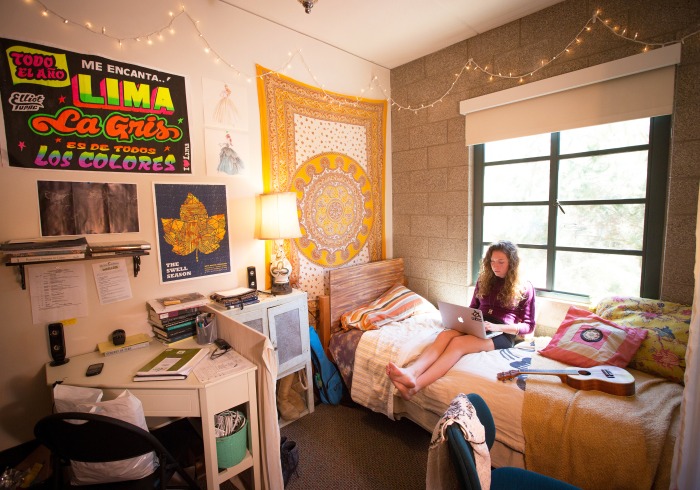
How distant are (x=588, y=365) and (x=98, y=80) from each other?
10.3 feet

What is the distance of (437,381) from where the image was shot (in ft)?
6.77

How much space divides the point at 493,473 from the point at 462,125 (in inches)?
101

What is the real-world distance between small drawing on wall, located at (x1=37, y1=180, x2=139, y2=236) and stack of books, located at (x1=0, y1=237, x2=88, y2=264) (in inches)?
4.6

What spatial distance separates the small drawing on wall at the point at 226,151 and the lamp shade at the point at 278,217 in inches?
11.9

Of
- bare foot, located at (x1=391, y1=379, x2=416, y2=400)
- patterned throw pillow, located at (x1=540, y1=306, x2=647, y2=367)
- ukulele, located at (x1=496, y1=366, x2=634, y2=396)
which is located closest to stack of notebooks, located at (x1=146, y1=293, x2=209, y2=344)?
bare foot, located at (x1=391, y1=379, x2=416, y2=400)

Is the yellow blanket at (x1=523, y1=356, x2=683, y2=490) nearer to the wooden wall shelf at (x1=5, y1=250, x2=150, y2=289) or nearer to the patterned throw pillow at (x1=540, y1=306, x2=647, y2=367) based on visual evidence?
the patterned throw pillow at (x1=540, y1=306, x2=647, y2=367)

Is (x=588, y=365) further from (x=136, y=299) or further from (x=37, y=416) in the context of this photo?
(x=37, y=416)

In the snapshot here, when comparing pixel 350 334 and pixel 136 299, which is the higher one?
pixel 136 299

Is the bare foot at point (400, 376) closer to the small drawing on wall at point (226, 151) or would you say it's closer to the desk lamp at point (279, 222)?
the desk lamp at point (279, 222)

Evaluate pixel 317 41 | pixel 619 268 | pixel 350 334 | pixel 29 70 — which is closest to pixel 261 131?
pixel 317 41

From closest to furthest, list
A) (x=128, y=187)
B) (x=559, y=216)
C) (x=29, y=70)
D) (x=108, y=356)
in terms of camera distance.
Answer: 1. (x=29, y=70)
2. (x=108, y=356)
3. (x=128, y=187)
4. (x=559, y=216)

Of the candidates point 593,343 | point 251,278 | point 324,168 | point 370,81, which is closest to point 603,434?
point 593,343

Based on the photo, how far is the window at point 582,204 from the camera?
2285 millimetres

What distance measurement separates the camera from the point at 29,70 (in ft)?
5.59
